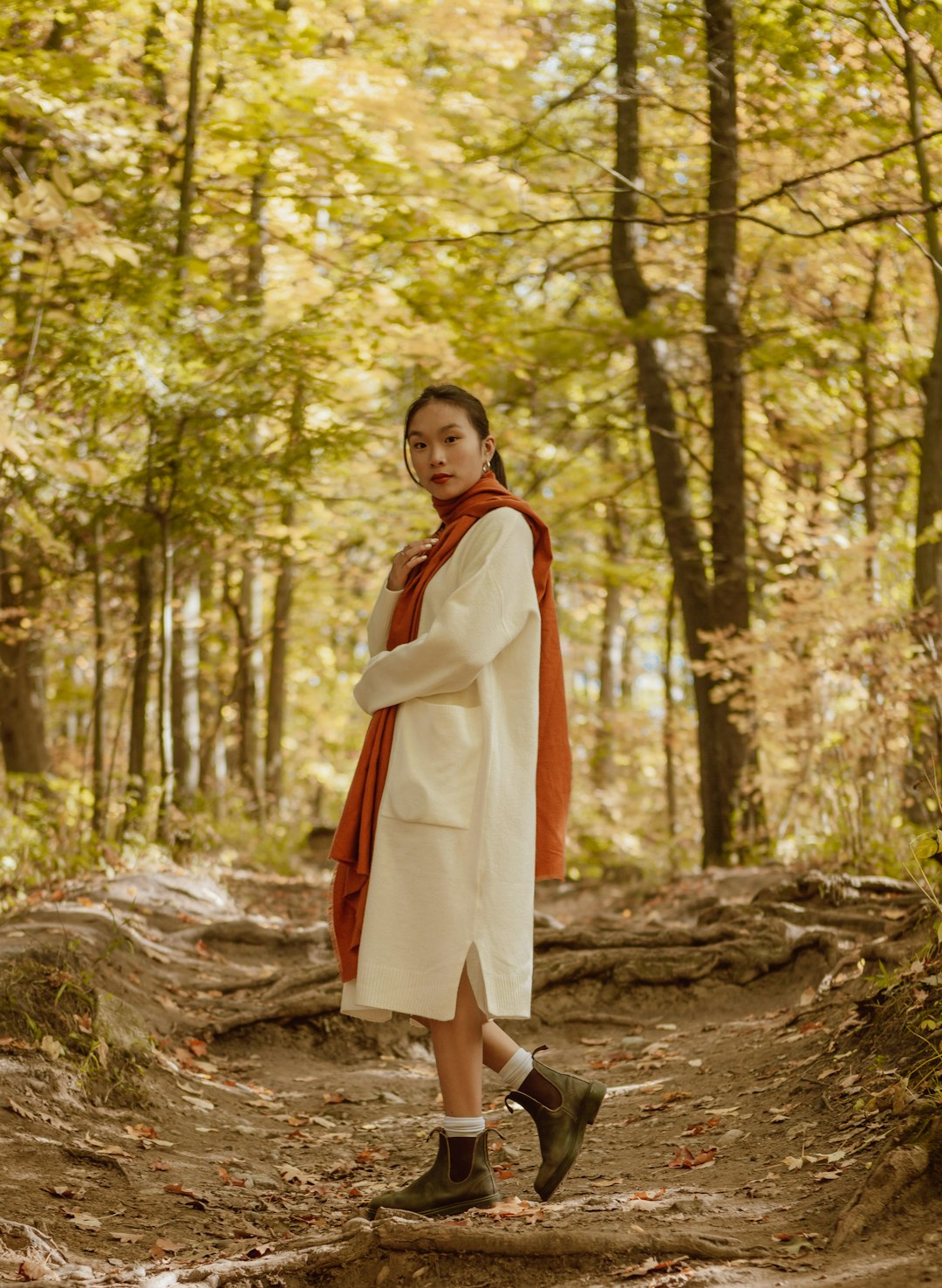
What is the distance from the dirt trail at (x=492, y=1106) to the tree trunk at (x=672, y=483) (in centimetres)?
261

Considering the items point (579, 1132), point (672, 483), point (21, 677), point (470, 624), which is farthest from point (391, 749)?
point (21, 677)

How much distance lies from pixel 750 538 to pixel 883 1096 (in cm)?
1228

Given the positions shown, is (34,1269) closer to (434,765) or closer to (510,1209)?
(510,1209)

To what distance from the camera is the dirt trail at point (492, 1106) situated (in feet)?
8.28

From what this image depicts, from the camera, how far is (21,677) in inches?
445

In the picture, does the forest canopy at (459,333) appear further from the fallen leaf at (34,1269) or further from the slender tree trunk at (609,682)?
the slender tree trunk at (609,682)

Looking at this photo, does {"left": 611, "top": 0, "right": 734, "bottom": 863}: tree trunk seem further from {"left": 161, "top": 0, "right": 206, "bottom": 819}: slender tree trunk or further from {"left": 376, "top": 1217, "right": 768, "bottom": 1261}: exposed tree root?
{"left": 376, "top": 1217, "right": 768, "bottom": 1261}: exposed tree root

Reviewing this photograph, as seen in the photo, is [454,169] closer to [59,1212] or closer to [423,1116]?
[423,1116]

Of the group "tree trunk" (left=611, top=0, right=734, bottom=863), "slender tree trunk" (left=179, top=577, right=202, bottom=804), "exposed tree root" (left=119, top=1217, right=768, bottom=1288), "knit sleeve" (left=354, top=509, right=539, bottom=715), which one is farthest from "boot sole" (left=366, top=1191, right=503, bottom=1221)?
"slender tree trunk" (left=179, top=577, right=202, bottom=804)

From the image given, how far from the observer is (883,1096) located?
3.09m

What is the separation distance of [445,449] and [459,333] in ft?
21.9

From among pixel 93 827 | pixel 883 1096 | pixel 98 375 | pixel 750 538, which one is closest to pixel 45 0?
pixel 98 375

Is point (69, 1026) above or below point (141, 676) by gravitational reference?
below

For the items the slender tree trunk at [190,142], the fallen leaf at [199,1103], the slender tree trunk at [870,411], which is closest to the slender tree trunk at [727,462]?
the slender tree trunk at [870,411]
